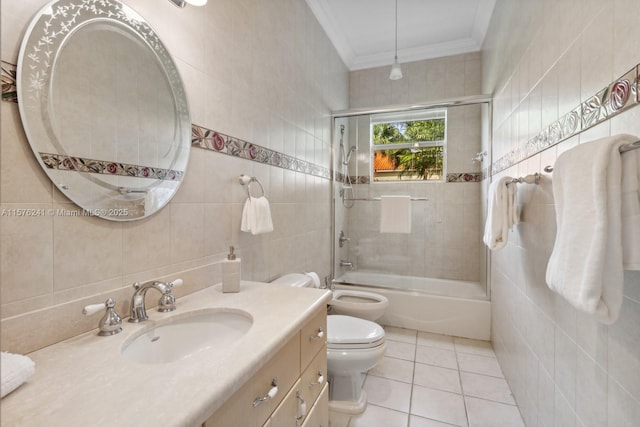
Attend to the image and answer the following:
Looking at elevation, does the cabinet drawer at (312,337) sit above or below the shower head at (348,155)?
below

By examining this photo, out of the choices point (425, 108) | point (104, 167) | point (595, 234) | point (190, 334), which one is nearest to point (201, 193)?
point (104, 167)

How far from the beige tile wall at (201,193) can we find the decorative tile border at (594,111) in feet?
4.38

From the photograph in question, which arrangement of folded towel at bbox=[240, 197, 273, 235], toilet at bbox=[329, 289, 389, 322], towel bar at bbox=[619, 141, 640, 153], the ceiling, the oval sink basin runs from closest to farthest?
1. towel bar at bbox=[619, 141, 640, 153]
2. the oval sink basin
3. folded towel at bbox=[240, 197, 273, 235]
4. toilet at bbox=[329, 289, 389, 322]
5. the ceiling

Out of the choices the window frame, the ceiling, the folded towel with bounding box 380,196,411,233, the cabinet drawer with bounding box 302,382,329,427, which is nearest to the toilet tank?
the cabinet drawer with bounding box 302,382,329,427

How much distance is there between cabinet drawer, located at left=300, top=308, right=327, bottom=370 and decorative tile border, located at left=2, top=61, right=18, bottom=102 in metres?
0.98

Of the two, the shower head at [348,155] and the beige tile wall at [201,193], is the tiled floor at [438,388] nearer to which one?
the beige tile wall at [201,193]

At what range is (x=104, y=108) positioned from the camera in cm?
93

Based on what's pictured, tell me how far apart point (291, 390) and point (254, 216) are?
78 cm

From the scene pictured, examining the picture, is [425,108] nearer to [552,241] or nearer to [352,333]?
[552,241]

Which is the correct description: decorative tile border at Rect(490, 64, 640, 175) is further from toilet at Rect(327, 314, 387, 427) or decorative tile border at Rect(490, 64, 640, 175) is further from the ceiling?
the ceiling

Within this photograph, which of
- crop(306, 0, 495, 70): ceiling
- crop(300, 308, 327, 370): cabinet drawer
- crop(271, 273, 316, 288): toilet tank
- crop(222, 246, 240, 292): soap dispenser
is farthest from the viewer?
crop(306, 0, 495, 70): ceiling

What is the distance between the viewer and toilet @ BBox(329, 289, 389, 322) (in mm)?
2287

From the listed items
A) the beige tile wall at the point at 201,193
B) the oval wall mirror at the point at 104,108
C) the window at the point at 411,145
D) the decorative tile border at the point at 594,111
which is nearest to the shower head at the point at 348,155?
the window at the point at 411,145

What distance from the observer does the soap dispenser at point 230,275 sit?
48.4 inches
